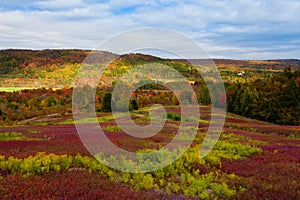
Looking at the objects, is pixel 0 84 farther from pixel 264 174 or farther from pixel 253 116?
pixel 264 174

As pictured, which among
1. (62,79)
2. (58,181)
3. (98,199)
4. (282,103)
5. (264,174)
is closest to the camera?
(98,199)

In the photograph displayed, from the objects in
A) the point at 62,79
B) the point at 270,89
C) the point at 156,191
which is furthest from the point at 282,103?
the point at 62,79

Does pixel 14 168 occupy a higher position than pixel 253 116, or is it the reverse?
pixel 14 168

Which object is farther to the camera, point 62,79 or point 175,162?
point 62,79

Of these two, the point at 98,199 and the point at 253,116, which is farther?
the point at 253,116

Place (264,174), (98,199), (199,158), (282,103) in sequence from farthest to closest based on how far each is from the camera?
(282,103), (199,158), (264,174), (98,199)

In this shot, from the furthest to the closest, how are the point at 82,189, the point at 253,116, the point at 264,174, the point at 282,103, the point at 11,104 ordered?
the point at 11,104 → the point at 253,116 → the point at 282,103 → the point at 264,174 → the point at 82,189

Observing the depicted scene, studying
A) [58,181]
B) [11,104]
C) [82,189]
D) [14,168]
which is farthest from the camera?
[11,104]

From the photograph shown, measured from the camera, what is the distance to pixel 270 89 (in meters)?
67.6

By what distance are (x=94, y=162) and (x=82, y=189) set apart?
2995mm

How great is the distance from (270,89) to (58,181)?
66044 mm

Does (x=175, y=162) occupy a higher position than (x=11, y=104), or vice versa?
(x=175, y=162)

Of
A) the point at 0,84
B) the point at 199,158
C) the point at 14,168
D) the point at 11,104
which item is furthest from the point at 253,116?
the point at 0,84

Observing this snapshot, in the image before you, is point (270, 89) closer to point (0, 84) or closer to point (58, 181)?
point (58, 181)
